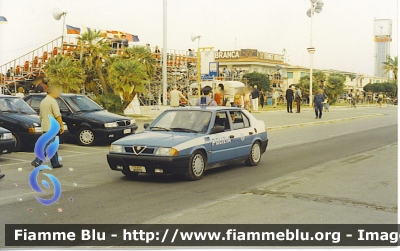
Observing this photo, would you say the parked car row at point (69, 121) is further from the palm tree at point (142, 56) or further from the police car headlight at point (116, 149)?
the palm tree at point (142, 56)

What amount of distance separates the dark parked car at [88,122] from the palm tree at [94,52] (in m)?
10.2

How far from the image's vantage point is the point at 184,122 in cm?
1052

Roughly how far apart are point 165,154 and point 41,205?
2385 mm

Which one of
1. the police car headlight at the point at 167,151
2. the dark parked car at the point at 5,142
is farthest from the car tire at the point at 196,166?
the dark parked car at the point at 5,142

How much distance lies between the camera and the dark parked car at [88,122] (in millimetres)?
15734

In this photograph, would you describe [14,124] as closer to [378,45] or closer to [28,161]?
[28,161]

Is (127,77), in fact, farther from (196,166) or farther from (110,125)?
(196,166)

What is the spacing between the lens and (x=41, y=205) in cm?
773

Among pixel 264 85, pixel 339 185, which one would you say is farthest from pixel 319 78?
pixel 339 185

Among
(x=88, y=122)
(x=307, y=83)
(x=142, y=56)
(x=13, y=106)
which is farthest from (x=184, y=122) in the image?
(x=307, y=83)

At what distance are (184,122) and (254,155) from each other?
2.06m

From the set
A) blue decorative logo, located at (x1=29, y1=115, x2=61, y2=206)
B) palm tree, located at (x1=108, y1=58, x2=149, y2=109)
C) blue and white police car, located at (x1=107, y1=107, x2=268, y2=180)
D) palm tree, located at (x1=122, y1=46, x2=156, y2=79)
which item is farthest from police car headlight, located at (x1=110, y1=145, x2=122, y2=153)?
palm tree, located at (x1=122, y1=46, x2=156, y2=79)

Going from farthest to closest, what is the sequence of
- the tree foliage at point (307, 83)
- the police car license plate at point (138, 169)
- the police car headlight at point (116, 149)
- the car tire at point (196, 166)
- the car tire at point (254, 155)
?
the tree foliage at point (307, 83) < the car tire at point (254, 155) < the police car headlight at point (116, 149) < the car tire at point (196, 166) < the police car license plate at point (138, 169)

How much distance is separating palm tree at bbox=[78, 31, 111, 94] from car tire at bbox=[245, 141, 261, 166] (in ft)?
54.0
